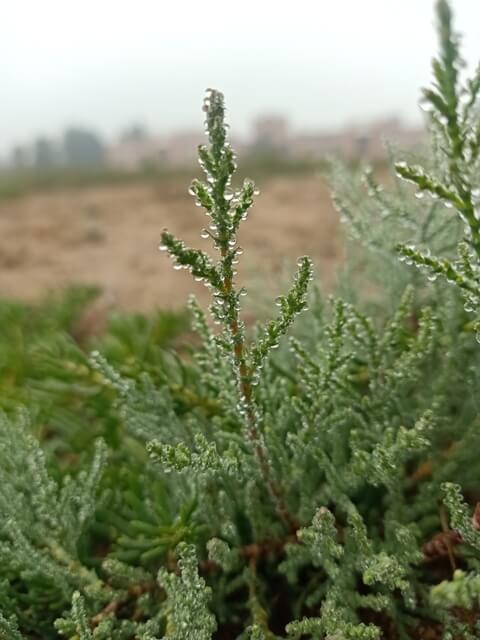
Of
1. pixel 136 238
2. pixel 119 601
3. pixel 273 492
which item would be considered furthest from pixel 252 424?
pixel 136 238

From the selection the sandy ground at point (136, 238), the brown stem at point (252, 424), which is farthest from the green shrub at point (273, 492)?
the sandy ground at point (136, 238)

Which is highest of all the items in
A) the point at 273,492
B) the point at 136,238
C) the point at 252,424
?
the point at 252,424

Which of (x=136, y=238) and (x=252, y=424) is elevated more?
(x=252, y=424)

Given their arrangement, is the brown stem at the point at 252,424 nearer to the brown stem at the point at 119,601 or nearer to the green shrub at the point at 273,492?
the green shrub at the point at 273,492

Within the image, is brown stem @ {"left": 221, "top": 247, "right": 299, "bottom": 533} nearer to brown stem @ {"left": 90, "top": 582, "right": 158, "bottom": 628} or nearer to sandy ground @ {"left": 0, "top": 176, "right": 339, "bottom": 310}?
brown stem @ {"left": 90, "top": 582, "right": 158, "bottom": 628}

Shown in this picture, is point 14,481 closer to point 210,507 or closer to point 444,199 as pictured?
point 210,507

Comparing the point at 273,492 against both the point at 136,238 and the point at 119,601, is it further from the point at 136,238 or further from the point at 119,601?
the point at 136,238

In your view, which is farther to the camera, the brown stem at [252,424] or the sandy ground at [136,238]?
the sandy ground at [136,238]
